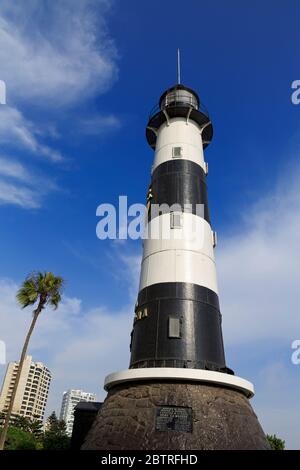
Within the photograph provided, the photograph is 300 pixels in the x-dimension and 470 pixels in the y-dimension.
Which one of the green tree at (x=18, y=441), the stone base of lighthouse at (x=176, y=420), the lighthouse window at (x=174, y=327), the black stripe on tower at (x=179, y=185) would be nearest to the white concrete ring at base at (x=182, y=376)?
the stone base of lighthouse at (x=176, y=420)

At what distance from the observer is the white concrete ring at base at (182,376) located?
10.5 m

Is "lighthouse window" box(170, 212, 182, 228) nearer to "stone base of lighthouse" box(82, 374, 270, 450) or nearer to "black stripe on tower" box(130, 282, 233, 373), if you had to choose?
"black stripe on tower" box(130, 282, 233, 373)

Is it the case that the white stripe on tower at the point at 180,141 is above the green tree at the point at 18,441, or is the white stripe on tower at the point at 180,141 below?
above

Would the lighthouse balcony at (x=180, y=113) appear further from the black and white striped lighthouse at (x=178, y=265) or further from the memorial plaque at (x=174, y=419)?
the memorial plaque at (x=174, y=419)

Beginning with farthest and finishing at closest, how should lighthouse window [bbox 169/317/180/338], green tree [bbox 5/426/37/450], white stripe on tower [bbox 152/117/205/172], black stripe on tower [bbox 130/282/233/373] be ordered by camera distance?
1. green tree [bbox 5/426/37/450]
2. white stripe on tower [bbox 152/117/205/172]
3. lighthouse window [bbox 169/317/180/338]
4. black stripe on tower [bbox 130/282/233/373]

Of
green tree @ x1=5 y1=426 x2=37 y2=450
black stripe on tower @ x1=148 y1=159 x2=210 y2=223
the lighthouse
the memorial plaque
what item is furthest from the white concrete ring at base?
green tree @ x1=5 y1=426 x2=37 y2=450

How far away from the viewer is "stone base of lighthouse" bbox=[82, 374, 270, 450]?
949cm

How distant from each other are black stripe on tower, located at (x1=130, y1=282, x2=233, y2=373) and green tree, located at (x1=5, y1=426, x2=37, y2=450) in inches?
859

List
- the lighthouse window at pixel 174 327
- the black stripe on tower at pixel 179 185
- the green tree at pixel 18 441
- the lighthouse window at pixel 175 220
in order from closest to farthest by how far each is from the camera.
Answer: the lighthouse window at pixel 174 327 < the lighthouse window at pixel 175 220 < the black stripe on tower at pixel 179 185 < the green tree at pixel 18 441

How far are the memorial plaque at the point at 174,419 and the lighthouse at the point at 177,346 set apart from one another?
0.08 feet

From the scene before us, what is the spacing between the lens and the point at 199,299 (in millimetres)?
12766

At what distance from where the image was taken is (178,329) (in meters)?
11.9

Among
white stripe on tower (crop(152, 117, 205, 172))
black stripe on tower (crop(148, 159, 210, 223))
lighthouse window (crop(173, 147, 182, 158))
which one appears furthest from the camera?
white stripe on tower (crop(152, 117, 205, 172))

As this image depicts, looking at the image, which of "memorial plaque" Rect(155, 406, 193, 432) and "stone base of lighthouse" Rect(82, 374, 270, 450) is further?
"memorial plaque" Rect(155, 406, 193, 432)
